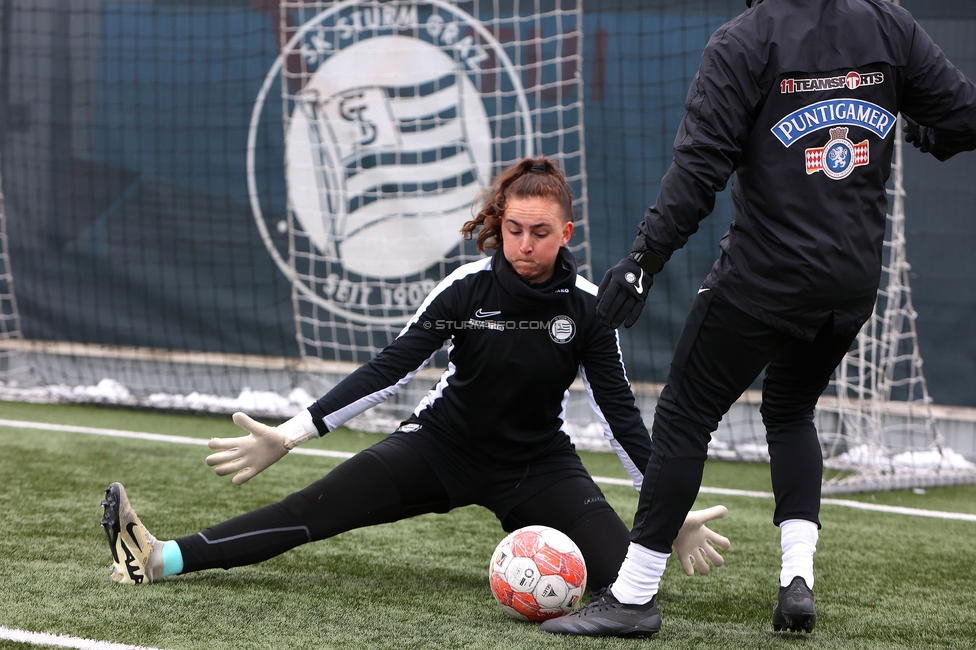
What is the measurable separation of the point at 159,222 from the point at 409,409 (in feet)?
7.25

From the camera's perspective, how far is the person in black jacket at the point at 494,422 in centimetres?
304

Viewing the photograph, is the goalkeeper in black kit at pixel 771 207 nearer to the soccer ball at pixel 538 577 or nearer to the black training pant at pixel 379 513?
the soccer ball at pixel 538 577

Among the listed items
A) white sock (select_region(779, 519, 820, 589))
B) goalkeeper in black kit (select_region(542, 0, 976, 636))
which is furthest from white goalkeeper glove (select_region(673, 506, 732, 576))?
goalkeeper in black kit (select_region(542, 0, 976, 636))

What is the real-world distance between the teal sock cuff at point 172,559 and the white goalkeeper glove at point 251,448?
1.01 feet

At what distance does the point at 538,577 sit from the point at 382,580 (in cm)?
68

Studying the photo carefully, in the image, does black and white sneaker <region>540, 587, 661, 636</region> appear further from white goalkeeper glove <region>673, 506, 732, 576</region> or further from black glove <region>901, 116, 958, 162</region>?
black glove <region>901, 116, 958, 162</region>

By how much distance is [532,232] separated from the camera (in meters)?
3.09

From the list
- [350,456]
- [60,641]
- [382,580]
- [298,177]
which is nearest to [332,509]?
[382,580]

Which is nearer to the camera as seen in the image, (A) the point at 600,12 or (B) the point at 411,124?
(A) the point at 600,12

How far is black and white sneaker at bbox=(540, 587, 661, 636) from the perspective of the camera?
2.63 m

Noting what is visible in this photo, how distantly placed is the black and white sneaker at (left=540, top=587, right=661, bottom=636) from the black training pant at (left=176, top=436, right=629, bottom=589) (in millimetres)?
356

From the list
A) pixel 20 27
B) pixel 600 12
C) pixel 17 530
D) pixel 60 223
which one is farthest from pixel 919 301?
pixel 20 27

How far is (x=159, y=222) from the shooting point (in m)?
7.04

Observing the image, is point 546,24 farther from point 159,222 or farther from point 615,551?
point 615,551
